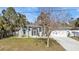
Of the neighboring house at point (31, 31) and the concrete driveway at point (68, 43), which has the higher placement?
the neighboring house at point (31, 31)

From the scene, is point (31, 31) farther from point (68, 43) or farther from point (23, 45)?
point (68, 43)

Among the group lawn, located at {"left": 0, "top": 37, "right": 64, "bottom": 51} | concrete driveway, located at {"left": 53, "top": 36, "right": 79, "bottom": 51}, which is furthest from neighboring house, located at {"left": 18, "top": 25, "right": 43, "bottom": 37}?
concrete driveway, located at {"left": 53, "top": 36, "right": 79, "bottom": 51}

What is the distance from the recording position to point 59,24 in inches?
138

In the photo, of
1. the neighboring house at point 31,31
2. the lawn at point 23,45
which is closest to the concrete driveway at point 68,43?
the lawn at point 23,45

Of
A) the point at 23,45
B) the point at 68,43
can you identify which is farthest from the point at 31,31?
the point at 68,43

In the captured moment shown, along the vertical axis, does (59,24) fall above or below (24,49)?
above

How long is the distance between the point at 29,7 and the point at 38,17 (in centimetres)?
17

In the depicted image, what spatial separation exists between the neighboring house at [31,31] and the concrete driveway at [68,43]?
0.26 metres

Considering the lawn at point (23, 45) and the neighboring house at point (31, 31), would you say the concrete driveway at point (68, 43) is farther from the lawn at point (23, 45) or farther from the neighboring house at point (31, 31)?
the neighboring house at point (31, 31)

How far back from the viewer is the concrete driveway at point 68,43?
3.48 metres

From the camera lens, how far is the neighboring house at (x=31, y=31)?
11.5 feet

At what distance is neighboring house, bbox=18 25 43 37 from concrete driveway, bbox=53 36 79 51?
0.85 feet

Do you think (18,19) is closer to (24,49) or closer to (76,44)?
(24,49)
